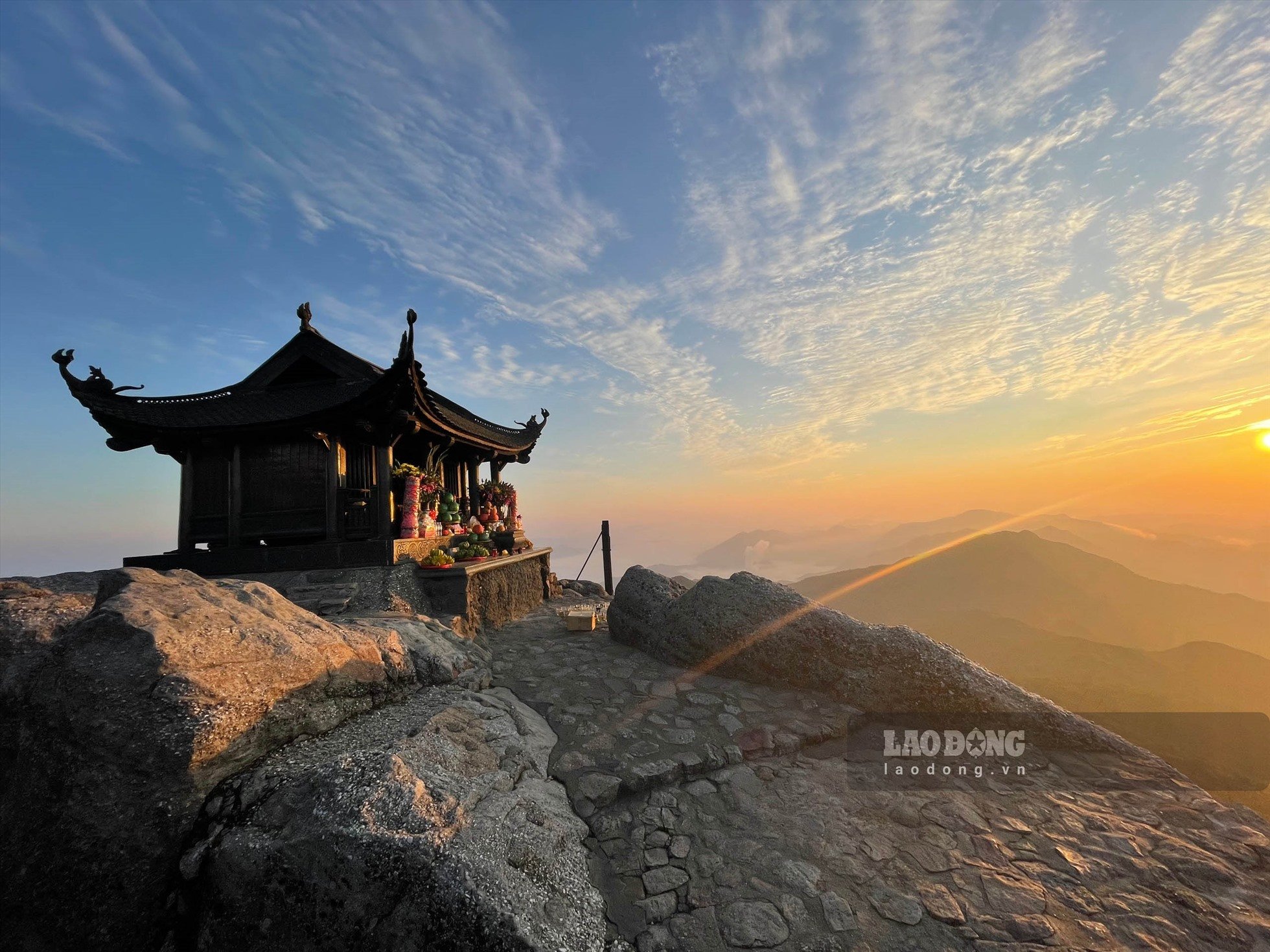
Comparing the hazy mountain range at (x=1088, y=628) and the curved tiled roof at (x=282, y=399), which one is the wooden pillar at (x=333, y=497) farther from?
the hazy mountain range at (x=1088, y=628)

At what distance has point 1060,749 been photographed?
6547 mm

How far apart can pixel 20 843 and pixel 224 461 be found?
431 inches

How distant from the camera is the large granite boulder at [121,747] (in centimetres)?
340

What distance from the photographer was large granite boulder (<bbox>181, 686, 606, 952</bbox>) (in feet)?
10.7

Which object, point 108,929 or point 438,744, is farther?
point 438,744

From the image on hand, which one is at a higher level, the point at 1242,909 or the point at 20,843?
the point at 20,843

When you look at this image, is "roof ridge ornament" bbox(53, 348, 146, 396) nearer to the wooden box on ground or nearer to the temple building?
the temple building

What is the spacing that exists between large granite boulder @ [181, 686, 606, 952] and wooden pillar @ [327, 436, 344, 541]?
8.19 metres

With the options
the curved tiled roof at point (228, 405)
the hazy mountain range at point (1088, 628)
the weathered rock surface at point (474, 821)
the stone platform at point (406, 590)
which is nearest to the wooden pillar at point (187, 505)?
the curved tiled roof at point (228, 405)

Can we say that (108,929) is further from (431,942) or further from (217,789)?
(431,942)

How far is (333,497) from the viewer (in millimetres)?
11492

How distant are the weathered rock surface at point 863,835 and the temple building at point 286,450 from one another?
652 centimetres

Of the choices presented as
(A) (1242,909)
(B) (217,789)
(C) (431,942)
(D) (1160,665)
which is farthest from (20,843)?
(D) (1160,665)

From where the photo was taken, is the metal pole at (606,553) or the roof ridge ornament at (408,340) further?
the metal pole at (606,553)
